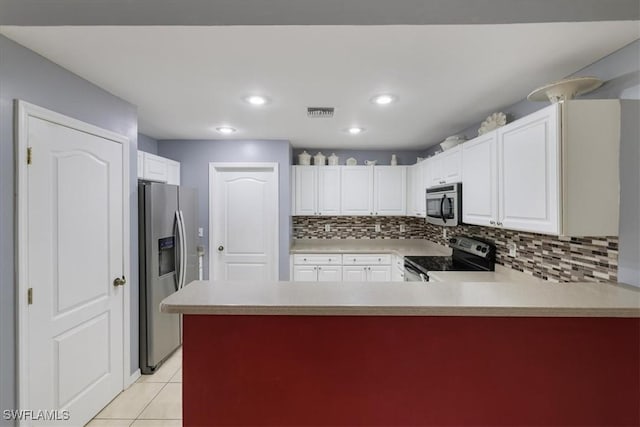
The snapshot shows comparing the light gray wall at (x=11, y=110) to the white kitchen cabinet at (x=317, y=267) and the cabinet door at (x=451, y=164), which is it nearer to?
the white kitchen cabinet at (x=317, y=267)

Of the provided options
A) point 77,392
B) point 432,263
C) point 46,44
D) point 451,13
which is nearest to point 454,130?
point 432,263

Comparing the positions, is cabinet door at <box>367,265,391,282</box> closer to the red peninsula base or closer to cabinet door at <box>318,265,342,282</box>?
cabinet door at <box>318,265,342,282</box>

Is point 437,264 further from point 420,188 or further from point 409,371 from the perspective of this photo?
point 409,371

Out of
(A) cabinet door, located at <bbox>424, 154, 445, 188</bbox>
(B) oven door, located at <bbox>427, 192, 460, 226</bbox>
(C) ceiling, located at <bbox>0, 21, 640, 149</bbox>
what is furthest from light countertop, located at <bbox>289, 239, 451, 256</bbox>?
(C) ceiling, located at <bbox>0, 21, 640, 149</bbox>

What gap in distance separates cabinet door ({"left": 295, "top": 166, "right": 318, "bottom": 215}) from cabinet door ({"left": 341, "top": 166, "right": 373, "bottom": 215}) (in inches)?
15.7

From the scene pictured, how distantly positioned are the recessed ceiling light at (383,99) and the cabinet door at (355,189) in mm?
1818

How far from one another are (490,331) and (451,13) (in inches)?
49.1

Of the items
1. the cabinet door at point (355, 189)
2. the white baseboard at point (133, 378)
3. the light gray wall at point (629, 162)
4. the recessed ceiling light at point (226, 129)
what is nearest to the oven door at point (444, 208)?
the cabinet door at point (355, 189)

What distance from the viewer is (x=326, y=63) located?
1761 millimetres

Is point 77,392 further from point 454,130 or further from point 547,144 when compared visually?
point 454,130

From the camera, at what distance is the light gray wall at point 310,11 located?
3.27 feet

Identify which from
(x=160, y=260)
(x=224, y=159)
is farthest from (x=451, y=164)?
(x=160, y=260)

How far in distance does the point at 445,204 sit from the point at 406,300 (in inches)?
77.5

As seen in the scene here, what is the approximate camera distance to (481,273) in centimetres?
262
